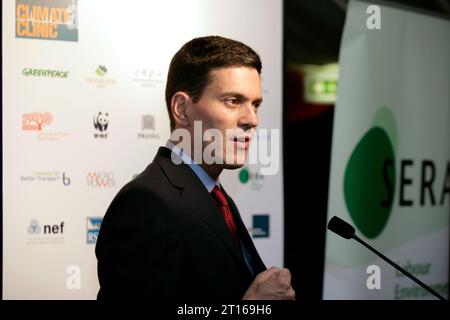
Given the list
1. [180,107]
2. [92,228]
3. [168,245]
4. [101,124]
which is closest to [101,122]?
[101,124]

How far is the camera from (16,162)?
2406 mm

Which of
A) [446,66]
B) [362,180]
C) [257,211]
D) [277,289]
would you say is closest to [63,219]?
[257,211]

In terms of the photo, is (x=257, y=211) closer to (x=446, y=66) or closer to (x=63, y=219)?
(x=63, y=219)

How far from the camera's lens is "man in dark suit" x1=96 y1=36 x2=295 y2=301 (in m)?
1.47

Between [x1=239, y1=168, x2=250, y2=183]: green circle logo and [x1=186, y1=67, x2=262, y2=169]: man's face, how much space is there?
0.94 meters

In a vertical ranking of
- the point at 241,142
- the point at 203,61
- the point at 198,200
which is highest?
the point at 203,61

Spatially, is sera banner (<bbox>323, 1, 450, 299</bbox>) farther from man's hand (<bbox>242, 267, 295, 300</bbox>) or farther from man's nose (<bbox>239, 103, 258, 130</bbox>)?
man's hand (<bbox>242, 267, 295, 300</bbox>)

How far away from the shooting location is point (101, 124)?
2.54 m

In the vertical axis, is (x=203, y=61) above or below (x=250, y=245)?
above

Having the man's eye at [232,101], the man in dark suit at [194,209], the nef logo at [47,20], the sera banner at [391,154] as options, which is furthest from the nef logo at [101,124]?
the sera banner at [391,154]

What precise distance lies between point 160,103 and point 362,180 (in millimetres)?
1412

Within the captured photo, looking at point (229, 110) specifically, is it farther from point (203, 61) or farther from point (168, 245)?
point (168, 245)

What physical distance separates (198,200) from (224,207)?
224mm

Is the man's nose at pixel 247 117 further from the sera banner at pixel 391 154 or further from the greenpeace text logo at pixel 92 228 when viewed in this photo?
the sera banner at pixel 391 154
